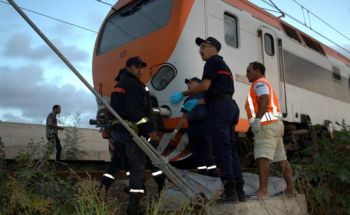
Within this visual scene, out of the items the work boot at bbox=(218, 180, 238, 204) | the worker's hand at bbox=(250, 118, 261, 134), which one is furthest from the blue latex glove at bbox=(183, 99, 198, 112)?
the work boot at bbox=(218, 180, 238, 204)

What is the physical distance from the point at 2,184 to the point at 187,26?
3.73m

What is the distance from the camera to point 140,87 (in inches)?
186

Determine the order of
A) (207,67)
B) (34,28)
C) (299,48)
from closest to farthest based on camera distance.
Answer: (34,28) < (207,67) < (299,48)

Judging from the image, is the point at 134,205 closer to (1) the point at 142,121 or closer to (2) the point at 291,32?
(1) the point at 142,121

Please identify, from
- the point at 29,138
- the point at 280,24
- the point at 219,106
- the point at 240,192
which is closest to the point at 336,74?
the point at 280,24

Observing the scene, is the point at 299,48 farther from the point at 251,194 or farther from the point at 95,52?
the point at 251,194

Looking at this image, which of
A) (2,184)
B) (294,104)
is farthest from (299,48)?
(2,184)

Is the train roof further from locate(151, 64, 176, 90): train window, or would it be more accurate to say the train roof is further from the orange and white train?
locate(151, 64, 176, 90): train window

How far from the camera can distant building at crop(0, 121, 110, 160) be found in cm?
1177

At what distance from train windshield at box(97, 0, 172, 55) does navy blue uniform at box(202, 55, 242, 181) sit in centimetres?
259

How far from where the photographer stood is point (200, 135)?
238 inches

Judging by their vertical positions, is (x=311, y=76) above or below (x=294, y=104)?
above

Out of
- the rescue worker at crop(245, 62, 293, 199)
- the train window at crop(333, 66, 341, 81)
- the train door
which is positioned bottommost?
the rescue worker at crop(245, 62, 293, 199)

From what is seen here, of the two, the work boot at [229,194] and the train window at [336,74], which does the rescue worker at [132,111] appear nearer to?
the work boot at [229,194]
